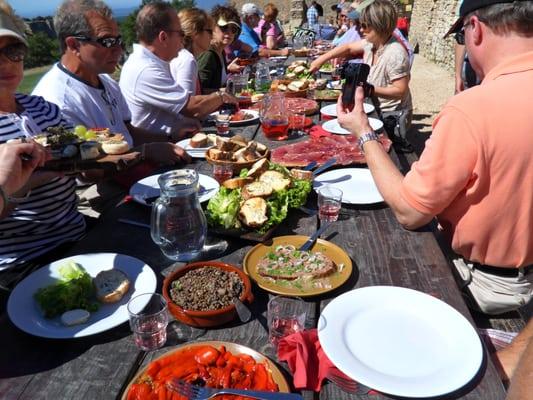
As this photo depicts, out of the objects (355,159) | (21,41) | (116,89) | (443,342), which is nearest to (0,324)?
(443,342)

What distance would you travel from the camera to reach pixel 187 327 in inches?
58.6

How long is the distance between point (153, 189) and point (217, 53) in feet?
13.5

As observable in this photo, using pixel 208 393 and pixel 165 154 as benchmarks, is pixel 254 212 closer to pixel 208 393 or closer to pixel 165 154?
pixel 208 393

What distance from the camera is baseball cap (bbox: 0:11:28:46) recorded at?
2.27 m

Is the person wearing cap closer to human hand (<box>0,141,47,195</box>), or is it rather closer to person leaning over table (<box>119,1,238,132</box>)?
person leaning over table (<box>119,1,238,132</box>)

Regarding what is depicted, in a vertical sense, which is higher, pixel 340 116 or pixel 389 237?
pixel 340 116

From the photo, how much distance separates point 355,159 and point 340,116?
0.45 metres

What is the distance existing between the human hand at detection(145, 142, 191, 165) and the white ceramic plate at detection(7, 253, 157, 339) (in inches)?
48.3

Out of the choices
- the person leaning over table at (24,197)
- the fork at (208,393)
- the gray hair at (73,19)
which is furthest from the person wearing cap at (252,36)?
the fork at (208,393)

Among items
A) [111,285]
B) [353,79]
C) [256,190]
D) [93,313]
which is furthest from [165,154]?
[93,313]

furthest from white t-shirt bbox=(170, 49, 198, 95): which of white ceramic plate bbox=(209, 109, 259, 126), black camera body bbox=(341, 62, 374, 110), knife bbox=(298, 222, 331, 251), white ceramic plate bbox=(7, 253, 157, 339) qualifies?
white ceramic plate bbox=(7, 253, 157, 339)

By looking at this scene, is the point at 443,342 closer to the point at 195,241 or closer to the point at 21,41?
the point at 195,241

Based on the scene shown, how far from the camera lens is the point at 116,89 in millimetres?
3770

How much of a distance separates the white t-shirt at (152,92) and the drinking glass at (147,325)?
9.68ft
